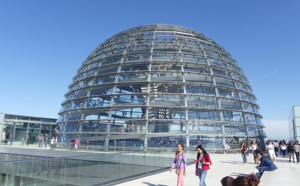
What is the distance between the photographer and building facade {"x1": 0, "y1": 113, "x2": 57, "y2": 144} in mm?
39344

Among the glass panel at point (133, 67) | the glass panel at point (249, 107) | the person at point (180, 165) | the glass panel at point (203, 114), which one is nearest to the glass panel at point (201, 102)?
the glass panel at point (203, 114)

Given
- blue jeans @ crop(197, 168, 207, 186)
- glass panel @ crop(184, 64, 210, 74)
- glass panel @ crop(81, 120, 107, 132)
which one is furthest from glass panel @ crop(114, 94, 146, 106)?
blue jeans @ crop(197, 168, 207, 186)

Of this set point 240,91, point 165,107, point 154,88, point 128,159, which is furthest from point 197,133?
point 128,159

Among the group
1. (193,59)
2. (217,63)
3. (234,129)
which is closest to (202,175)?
(234,129)

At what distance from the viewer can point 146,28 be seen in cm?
3020

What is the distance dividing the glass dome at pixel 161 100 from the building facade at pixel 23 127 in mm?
20437

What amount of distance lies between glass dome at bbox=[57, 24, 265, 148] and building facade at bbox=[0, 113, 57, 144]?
20437mm

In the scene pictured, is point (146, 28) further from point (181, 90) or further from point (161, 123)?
point (161, 123)

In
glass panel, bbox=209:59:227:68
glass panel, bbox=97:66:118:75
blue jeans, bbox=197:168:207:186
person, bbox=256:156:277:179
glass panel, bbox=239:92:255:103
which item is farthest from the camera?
glass panel, bbox=209:59:227:68

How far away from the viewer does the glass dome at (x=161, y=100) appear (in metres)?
20.4

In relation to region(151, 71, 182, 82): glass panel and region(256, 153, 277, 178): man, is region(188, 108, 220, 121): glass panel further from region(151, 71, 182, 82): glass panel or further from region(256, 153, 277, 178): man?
region(256, 153, 277, 178): man

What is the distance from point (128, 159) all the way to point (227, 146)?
44.4 feet

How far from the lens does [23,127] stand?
41.9m

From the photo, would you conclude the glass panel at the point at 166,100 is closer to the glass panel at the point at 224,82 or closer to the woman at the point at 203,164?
the glass panel at the point at 224,82
